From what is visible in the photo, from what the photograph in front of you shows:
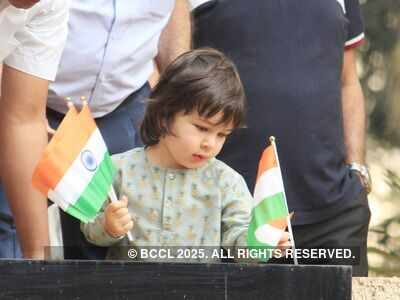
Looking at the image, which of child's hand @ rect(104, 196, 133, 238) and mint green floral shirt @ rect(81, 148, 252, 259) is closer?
child's hand @ rect(104, 196, 133, 238)

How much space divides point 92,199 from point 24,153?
0.47m

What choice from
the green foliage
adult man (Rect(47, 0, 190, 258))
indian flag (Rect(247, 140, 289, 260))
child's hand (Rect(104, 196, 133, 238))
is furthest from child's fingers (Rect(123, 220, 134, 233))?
the green foliage

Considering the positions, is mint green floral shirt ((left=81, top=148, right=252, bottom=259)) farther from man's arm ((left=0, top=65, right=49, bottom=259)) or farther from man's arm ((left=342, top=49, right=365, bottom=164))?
man's arm ((left=342, top=49, right=365, bottom=164))

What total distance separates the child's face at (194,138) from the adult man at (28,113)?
0.41 meters

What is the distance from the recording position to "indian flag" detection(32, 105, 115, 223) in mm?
4125

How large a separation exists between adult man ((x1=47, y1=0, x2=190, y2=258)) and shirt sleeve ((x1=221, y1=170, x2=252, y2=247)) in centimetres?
65

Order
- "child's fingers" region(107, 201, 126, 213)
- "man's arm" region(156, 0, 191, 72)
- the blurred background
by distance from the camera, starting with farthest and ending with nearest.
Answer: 1. the blurred background
2. "man's arm" region(156, 0, 191, 72)
3. "child's fingers" region(107, 201, 126, 213)

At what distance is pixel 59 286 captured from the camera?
150 inches

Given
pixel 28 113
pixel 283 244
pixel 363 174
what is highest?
pixel 363 174

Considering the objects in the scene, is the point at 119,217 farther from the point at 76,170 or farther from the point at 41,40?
the point at 41,40

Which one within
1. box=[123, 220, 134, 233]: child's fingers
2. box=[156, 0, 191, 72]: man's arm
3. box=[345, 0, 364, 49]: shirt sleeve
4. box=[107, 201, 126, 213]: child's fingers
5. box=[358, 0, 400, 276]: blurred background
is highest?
box=[358, 0, 400, 276]: blurred background

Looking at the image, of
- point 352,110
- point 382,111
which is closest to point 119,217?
point 352,110

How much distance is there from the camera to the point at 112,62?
5.01 meters

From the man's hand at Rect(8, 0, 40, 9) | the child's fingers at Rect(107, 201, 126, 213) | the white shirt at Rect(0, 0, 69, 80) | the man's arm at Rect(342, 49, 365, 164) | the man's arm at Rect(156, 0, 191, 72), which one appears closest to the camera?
the man's hand at Rect(8, 0, 40, 9)
